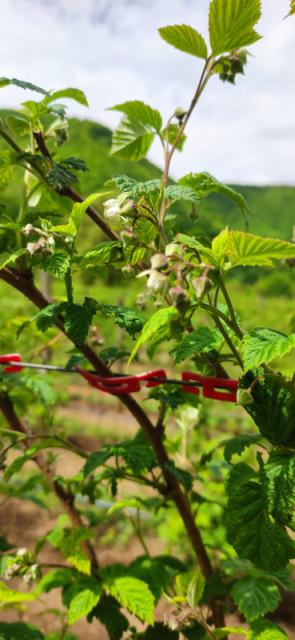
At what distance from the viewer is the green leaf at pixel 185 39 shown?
2.47ft

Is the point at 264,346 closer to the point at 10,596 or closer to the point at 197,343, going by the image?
the point at 197,343

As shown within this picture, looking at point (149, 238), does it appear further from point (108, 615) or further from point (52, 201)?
point (108, 615)

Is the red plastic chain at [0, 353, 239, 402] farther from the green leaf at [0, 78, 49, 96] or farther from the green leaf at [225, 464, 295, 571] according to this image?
the green leaf at [0, 78, 49, 96]

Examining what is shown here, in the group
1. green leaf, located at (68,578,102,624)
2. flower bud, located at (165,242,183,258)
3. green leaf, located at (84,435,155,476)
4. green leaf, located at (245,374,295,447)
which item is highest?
flower bud, located at (165,242,183,258)

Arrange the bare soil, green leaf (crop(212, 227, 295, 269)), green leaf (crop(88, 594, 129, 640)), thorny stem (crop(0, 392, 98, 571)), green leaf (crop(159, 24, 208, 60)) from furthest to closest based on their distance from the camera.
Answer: the bare soil
thorny stem (crop(0, 392, 98, 571))
green leaf (crop(88, 594, 129, 640))
green leaf (crop(159, 24, 208, 60))
green leaf (crop(212, 227, 295, 269))

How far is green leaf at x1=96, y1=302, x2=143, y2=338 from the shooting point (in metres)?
0.67

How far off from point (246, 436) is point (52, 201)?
57 cm

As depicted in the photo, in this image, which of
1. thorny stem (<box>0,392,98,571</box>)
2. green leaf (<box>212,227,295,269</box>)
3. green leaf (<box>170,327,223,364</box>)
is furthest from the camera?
thorny stem (<box>0,392,98,571</box>)

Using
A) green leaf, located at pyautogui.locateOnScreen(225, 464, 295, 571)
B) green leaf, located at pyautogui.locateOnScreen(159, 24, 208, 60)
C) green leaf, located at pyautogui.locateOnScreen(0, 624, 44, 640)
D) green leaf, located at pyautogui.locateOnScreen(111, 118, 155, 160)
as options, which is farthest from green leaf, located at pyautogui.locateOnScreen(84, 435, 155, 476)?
green leaf, located at pyautogui.locateOnScreen(159, 24, 208, 60)

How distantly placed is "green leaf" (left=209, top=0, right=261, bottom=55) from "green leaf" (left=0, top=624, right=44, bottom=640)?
1.16 metres

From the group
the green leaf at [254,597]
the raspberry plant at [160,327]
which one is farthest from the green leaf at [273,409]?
the green leaf at [254,597]

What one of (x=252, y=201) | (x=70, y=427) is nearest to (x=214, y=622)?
(x=70, y=427)

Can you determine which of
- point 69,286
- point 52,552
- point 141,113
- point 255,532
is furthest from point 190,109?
point 52,552

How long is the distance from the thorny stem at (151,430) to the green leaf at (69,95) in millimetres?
305
